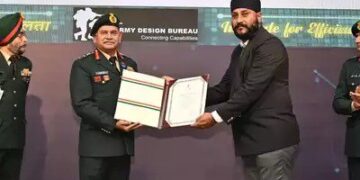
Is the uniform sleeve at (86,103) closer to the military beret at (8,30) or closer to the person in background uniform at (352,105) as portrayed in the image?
the military beret at (8,30)

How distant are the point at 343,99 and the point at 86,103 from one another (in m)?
1.33

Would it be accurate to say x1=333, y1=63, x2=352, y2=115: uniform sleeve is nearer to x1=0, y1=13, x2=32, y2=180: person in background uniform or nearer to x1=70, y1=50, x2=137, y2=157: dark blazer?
x1=70, y1=50, x2=137, y2=157: dark blazer

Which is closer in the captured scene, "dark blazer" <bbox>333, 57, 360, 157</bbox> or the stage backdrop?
"dark blazer" <bbox>333, 57, 360, 157</bbox>

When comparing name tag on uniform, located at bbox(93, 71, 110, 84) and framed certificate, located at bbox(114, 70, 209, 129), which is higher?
name tag on uniform, located at bbox(93, 71, 110, 84)

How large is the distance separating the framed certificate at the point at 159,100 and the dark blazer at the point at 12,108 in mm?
488

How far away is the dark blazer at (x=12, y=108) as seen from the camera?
2498 millimetres

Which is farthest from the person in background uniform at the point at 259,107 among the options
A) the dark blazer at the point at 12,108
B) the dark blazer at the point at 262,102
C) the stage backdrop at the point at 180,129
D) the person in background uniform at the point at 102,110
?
the dark blazer at the point at 12,108

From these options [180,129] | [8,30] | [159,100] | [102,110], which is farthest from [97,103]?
[180,129]

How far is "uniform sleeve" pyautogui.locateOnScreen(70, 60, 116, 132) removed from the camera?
2469mm

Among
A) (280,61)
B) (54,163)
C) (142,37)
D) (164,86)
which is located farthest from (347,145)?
(54,163)

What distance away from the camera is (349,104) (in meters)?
2.67

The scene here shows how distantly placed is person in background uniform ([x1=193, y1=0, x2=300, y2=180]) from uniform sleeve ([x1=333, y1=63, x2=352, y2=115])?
492 mm

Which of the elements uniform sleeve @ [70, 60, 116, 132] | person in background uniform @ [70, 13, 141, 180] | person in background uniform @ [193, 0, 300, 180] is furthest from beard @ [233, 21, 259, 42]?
uniform sleeve @ [70, 60, 116, 132]

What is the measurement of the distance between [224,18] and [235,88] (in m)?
0.83
